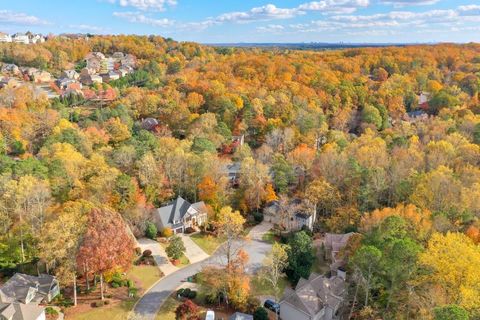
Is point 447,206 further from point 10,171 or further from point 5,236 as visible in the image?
point 10,171

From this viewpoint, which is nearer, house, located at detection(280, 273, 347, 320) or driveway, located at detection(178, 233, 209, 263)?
house, located at detection(280, 273, 347, 320)

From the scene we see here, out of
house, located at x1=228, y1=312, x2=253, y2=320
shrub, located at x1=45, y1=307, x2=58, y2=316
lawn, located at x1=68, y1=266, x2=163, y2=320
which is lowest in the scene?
lawn, located at x1=68, y1=266, x2=163, y2=320

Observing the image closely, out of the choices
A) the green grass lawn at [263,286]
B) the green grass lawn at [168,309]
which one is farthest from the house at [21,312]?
the green grass lawn at [263,286]

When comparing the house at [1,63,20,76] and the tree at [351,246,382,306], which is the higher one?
the house at [1,63,20,76]

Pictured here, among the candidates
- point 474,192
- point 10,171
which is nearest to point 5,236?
point 10,171

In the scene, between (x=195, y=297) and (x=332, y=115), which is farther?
(x=332, y=115)

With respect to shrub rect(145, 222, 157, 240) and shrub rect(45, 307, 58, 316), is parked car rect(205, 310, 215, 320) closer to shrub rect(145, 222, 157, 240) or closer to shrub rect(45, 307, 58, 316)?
shrub rect(45, 307, 58, 316)

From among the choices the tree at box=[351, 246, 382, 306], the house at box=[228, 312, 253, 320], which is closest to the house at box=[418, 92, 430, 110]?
the tree at box=[351, 246, 382, 306]

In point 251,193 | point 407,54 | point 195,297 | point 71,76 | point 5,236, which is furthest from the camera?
point 407,54
